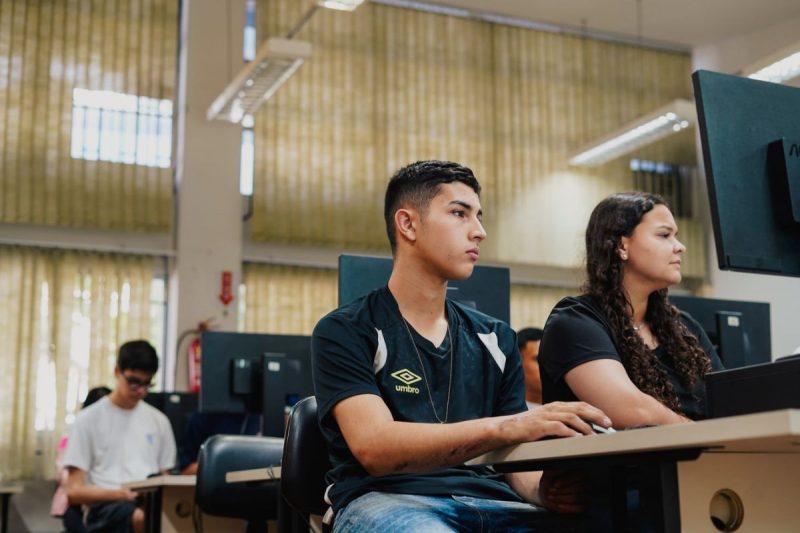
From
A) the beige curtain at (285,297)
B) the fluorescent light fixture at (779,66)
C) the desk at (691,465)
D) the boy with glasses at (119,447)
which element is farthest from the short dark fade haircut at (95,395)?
the desk at (691,465)

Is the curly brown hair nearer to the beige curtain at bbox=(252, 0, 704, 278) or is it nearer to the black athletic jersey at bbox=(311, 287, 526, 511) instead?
the black athletic jersey at bbox=(311, 287, 526, 511)

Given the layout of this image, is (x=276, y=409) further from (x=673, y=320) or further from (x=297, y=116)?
(x=297, y=116)

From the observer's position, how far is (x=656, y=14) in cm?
841

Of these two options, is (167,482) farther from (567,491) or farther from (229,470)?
(567,491)

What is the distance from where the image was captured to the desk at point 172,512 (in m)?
3.68

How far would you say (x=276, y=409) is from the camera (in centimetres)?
417

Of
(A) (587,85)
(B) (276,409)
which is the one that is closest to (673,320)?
(B) (276,409)

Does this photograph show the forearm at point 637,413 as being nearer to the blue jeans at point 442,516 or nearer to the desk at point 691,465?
the blue jeans at point 442,516

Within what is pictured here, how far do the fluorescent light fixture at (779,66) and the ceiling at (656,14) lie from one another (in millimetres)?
2171

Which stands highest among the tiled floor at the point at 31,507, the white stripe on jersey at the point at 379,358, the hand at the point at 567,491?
the white stripe on jersey at the point at 379,358

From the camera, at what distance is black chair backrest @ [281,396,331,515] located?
2.21 m

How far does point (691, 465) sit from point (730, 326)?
7.32ft

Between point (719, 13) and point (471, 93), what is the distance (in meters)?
2.07

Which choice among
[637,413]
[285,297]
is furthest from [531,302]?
[637,413]
